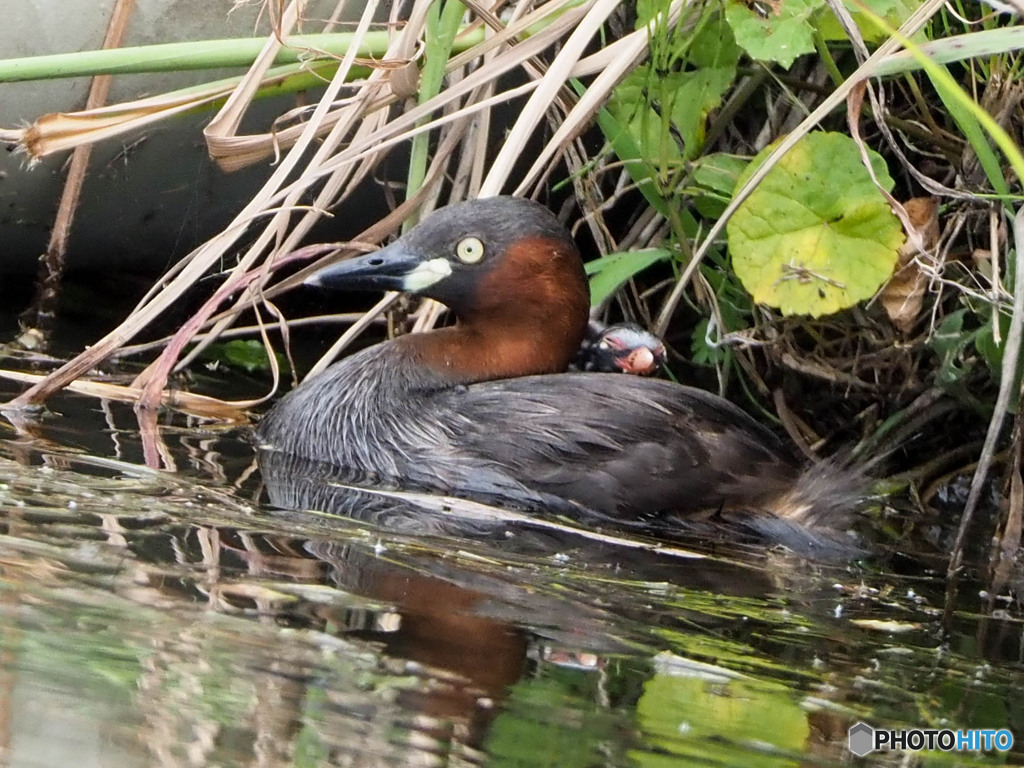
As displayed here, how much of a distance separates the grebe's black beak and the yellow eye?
4 centimetres

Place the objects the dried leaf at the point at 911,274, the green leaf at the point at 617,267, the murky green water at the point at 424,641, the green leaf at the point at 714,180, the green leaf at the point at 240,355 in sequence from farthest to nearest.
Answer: the green leaf at the point at 240,355, the green leaf at the point at 617,267, the green leaf at the point at 714,180, the dried leaf at the point at 911,274, the murky green water at the point at 424,641

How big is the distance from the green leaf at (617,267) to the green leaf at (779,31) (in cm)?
71

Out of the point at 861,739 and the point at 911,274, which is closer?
the point at 861,739

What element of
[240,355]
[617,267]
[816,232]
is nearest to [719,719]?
[816,232]

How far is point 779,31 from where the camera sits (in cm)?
365

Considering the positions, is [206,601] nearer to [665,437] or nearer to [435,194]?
[665,437]

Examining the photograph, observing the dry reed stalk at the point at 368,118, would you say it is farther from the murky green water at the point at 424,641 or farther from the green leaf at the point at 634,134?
the murky green water at the point at 424,641

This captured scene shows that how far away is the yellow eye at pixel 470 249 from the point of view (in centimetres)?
418

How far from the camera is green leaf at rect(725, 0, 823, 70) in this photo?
3605mm

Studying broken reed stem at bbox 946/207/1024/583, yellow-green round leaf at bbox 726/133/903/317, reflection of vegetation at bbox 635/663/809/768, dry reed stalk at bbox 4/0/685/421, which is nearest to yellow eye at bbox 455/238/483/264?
dry reed stalk at bbox 4/0/685/421

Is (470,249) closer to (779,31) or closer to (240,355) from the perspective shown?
(779,31)

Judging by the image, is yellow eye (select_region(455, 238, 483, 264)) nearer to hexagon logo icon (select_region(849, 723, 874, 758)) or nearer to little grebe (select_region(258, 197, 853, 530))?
little grebe (select_region(258, 197, 853, 530))

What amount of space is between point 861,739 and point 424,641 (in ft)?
2.03

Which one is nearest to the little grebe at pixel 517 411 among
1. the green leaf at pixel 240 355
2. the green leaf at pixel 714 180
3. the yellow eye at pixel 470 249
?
the yellow eye at pixel 470 249
